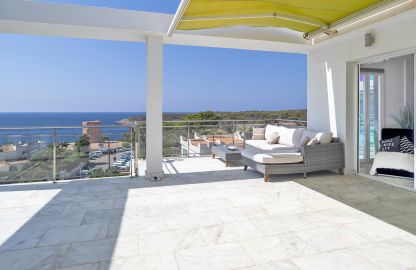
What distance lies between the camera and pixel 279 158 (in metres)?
5.75

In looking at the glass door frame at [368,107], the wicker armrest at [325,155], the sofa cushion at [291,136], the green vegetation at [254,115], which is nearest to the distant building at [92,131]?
the green vegetation at [254,115]

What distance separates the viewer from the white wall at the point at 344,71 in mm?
4977

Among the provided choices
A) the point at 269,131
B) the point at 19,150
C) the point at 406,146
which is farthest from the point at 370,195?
the point at 19,150

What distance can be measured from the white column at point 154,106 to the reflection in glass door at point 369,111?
5022 mm

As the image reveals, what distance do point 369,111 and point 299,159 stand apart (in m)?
2.74

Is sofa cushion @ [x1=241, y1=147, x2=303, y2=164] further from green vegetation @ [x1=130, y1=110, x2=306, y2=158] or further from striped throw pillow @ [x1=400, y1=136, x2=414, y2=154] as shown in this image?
green vegetation @ [x1=130, y1=110, x2=306, y2=158]

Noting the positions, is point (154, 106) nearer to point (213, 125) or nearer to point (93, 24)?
point (93, 24)

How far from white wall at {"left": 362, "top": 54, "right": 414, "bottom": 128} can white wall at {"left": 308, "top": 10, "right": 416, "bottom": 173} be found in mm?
1146

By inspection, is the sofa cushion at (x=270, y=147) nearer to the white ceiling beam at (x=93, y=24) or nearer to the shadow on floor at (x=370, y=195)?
the shadow on floor at (x=370, y=195)

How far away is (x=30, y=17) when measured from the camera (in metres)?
4.80

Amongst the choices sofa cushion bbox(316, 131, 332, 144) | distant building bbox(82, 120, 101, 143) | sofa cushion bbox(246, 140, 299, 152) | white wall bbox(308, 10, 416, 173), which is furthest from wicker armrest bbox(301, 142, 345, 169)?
distant building bbox(82, 120, 101, 143)

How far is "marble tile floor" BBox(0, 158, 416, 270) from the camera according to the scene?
8.57ft

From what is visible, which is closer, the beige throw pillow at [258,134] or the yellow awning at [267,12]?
the yellow awning at [267,12]

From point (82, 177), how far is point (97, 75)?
1054 inches
